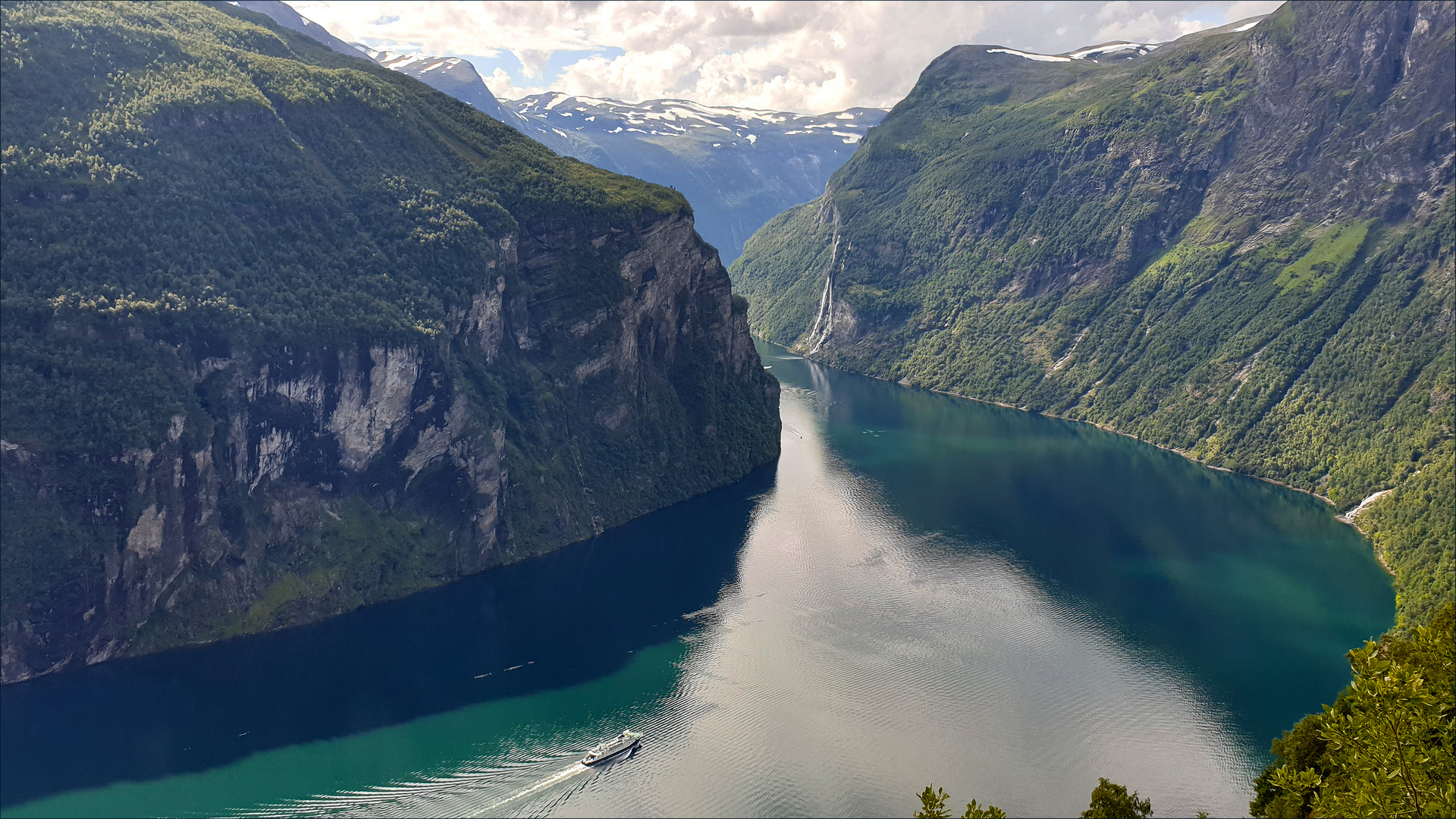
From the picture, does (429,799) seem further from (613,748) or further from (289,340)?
(289,340)

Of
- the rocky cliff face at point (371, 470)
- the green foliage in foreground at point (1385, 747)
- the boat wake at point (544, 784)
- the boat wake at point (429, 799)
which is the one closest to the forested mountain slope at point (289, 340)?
the rocky cliff face at point (371, 470)

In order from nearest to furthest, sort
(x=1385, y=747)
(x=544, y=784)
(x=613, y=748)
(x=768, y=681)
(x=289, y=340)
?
1. (x=1385, y=747)
2. (x=544, y=784)
3. (x=613, y=748)
4. (x=768, y=681)
5. (x=289, y=340)

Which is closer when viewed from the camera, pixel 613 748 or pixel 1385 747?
pixel 1385 747

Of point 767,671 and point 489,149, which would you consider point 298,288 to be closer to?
point 489,149

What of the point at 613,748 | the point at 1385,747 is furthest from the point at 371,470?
the point at 1385,747

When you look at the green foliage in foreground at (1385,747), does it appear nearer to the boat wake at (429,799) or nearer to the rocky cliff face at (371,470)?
the boat wake at (429,799)

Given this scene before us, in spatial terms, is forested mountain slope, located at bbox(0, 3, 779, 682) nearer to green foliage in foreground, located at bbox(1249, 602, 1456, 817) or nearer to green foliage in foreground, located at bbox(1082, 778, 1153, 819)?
green foliage in foreground, located at bbox(1082, 778, 1153, 819)

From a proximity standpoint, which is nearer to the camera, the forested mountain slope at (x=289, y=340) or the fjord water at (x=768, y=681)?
the fjord water at (x=768, y=681)
